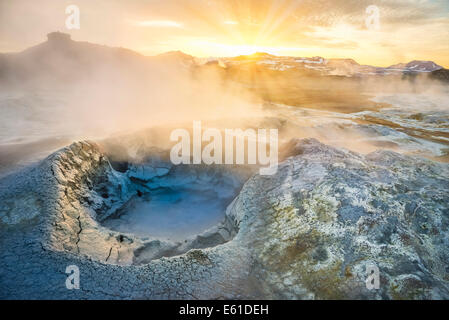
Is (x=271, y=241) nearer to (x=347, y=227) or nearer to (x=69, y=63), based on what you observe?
(x=347, y=227)

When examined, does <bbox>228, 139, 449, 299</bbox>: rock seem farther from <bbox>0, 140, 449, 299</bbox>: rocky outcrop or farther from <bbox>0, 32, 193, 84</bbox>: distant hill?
<bbox>0, 32, 193, 84</bbox>: distant hill

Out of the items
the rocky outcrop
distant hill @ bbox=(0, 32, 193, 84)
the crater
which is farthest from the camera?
distant hill @ bbox=(0, 32, 193, 84)

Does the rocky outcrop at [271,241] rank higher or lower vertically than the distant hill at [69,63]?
lower

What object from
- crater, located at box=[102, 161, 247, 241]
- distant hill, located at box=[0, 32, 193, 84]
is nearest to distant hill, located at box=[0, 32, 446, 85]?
distant hill, located at box=[0, 32, 193, 84]

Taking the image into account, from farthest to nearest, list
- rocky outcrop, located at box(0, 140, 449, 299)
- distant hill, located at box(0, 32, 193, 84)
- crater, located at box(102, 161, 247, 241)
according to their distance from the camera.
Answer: distant hill, located at box(0, 32, 193, 84)
crater, located at box(102, 161, 247, 241)
rocky outcrop, located at box(0, 140, 449, 299)

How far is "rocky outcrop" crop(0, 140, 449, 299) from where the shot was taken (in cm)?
291

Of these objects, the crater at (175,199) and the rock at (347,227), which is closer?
the rock at (347,227)

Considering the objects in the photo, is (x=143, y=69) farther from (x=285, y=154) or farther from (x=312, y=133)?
(x=285, y=154)

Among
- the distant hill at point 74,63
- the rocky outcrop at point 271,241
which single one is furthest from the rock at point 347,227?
the distant hill at point 74,63

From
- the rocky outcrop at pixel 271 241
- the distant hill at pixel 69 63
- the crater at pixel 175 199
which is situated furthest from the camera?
the distant hill at pixel 69 63

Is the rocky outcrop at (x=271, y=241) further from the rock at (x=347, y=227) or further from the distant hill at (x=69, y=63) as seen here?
the distant hill at (x=69, y=63)

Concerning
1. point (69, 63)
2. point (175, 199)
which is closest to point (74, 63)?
point (69, 63)

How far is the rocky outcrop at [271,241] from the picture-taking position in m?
2.91

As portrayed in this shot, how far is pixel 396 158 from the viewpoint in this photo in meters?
5.39
